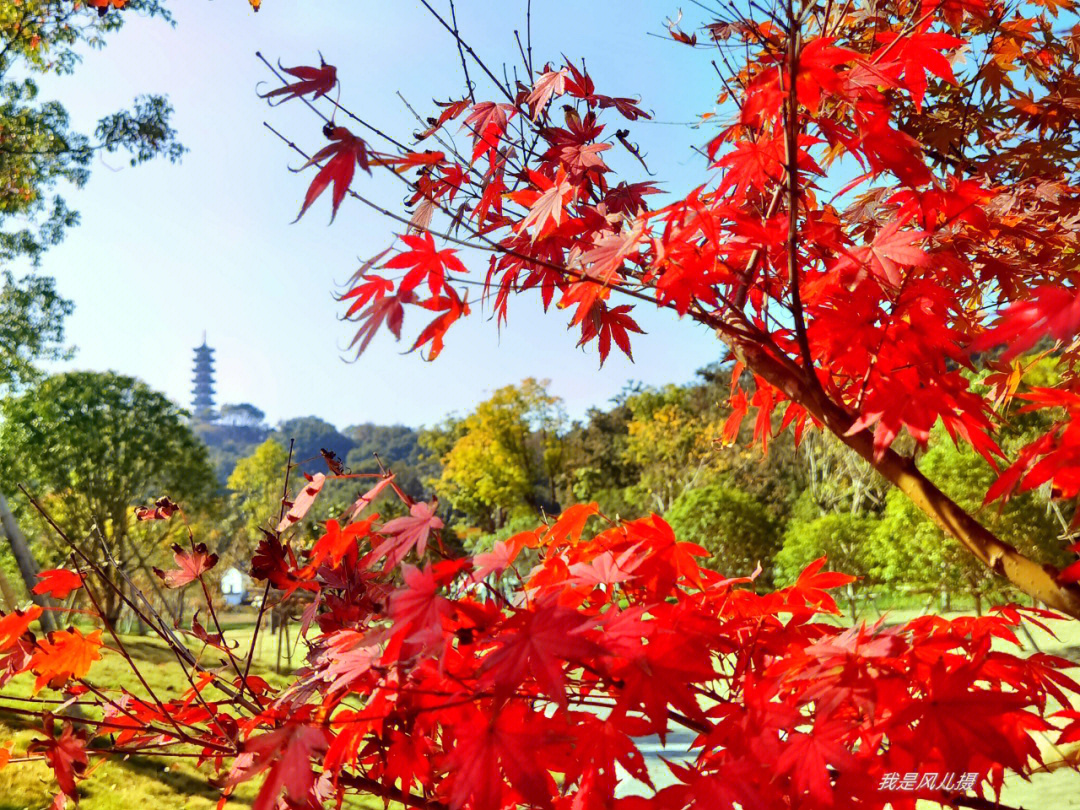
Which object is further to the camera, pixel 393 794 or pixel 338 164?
pixel 393 794

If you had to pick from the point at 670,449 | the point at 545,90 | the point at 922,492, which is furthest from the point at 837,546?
the point at 670,449

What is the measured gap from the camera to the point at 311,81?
811 mm

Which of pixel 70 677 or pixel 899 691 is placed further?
pixel 70 677

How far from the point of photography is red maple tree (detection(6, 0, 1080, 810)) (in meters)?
0.75

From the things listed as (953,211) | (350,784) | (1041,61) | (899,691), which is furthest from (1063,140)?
(350,784)

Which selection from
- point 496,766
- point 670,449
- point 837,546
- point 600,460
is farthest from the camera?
point 600,460

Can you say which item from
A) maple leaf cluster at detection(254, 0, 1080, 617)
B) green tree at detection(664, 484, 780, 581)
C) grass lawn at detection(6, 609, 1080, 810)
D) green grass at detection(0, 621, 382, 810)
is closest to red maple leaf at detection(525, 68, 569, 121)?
maple leaf cluster at detection(254, 0, 1080, 617)

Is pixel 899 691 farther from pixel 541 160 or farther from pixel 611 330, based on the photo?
pixel 541 160

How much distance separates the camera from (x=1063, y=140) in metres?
1.72

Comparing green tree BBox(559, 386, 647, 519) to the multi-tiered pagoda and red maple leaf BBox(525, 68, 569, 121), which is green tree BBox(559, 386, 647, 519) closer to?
red maple leaf BBox(525, 68, 569, 121)

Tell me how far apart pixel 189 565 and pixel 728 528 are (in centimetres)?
728

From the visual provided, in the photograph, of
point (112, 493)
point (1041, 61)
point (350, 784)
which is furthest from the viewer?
point (112, 493)

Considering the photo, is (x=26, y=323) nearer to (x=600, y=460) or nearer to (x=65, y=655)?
(x=65, y=655)

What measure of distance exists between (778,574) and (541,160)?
7286 mm
